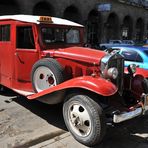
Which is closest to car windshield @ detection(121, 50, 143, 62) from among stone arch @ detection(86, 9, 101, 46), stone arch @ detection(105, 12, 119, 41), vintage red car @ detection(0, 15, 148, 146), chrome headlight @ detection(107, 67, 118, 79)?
vintage red car @ detection(0, 15, 148, 146)

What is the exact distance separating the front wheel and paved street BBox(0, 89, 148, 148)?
0.66 feet

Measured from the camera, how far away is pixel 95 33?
33.0 metres

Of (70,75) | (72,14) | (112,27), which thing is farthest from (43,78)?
(112,27)

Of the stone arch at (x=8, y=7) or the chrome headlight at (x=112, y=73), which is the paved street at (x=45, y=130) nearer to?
the chrome headlight at (x=112, y=73)

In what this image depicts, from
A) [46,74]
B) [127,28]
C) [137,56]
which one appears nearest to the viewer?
[46,74]

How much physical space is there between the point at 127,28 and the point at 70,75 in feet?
115

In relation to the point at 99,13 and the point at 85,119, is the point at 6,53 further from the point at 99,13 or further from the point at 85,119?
the point at 99,13

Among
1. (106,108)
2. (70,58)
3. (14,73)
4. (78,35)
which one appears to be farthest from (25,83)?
(106,108)

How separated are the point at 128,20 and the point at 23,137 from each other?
119 feet

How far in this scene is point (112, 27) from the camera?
35562mm

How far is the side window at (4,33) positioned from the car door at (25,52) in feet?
1.28

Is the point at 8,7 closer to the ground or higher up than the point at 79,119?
higher up

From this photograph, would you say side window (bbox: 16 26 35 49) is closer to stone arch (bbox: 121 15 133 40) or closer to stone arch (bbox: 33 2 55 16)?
stone arch (bbox: 33 2 55 16)

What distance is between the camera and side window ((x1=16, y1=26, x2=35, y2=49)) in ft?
18.2
